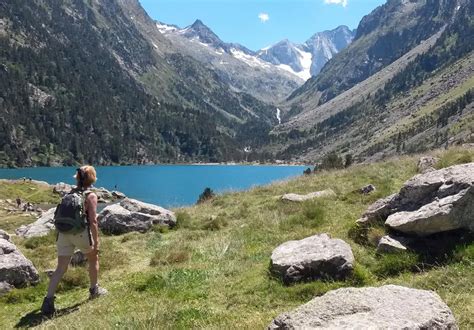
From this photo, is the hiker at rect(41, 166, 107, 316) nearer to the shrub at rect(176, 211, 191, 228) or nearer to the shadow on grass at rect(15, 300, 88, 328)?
the shadow on grass at rect(15, 300, 88, 328)

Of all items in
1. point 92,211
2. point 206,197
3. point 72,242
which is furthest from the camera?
point 206,197

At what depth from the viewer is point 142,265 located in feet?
48.5

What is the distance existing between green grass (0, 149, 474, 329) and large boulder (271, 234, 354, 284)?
0.25m

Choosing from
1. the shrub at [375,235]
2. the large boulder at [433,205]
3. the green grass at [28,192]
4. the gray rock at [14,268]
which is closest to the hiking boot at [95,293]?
the gray rock at [14,268]

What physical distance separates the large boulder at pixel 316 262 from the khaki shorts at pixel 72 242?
14.5 ft

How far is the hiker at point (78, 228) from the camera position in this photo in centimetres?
1100

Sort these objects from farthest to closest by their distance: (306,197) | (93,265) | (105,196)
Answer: (105,196) → (306,197) → (93,265)

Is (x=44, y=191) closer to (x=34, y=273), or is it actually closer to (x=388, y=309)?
(x=34, y=273)

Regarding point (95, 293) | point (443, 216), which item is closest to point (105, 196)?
point (95, 293)

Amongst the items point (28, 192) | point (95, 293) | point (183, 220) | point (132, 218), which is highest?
point (132, 218)

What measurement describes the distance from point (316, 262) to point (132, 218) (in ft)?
39.8

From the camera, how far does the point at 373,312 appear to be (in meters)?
5.82

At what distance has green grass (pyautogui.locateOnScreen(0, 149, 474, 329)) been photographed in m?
8.70

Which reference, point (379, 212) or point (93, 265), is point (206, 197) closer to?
point (379, 212)
